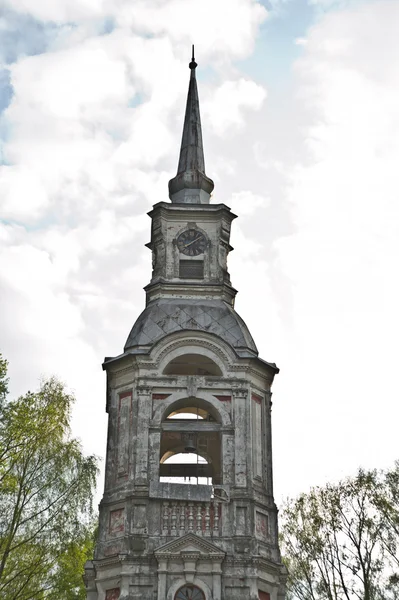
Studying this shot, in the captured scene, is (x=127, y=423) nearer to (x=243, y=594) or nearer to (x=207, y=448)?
(x=207, y=448)

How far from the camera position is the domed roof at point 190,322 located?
1123 inches

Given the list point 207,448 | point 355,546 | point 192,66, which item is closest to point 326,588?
point 355,546

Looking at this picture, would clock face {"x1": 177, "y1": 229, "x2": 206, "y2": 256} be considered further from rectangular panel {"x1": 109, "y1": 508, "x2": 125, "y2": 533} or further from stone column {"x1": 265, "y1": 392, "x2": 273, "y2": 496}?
rectangular panel {"x1": 109, "y1": 508, "x2": 125, "y2": 533}

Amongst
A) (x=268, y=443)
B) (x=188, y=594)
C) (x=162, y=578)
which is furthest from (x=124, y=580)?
(x=268, y=443)

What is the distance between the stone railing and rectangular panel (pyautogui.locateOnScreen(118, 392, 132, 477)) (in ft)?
5.31

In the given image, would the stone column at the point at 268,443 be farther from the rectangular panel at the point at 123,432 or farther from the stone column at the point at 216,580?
the rectangular panel at the point at 123,432

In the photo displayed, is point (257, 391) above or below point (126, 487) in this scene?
above

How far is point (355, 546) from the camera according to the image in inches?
1264

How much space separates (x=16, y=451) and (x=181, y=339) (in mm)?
5336

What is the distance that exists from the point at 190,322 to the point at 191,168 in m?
6.80

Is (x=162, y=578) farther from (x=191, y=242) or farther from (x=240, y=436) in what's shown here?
(x=191, y=242)

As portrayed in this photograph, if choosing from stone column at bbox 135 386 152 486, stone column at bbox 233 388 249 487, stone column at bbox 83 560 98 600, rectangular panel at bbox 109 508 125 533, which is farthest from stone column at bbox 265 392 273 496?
stone column at bbox 83 560 98 600

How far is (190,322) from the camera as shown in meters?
29.0

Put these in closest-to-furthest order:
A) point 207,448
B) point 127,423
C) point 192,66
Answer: point 127,423 → point 207,448 → point 192,66
